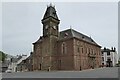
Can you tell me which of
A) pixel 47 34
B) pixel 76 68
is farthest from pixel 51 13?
pixel 76 68

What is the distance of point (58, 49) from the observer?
52.1 meters

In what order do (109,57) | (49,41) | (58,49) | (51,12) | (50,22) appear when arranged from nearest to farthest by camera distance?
1. (49,41)
2. (50,22)
3. (58,49)
4. (51,12)
5. (109,57)

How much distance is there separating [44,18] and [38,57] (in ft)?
38.1

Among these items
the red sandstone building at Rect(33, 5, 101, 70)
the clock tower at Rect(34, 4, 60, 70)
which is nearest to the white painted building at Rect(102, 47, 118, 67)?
the red sandstone building at Rect(33, 5, 101, 70)

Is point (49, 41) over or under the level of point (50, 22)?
under

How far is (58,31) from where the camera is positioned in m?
53.5

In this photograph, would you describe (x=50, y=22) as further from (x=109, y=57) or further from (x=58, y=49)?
(x=109, y=57)

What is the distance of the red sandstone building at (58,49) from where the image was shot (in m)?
48.9

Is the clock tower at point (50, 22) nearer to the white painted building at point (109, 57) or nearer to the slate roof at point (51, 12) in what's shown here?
the slate roof at point (51, 12)

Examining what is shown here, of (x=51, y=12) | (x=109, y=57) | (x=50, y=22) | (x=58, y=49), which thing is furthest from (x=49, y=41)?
(x=109, y=57)

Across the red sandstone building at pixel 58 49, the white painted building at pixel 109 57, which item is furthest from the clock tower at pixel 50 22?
the white painted building at pixel 109 57

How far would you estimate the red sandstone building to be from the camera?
4888cm

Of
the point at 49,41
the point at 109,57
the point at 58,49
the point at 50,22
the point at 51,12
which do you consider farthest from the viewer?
the point at 109,57

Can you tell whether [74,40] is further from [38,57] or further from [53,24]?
[38,57]
